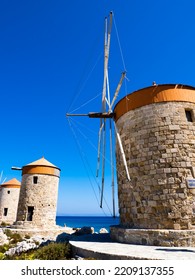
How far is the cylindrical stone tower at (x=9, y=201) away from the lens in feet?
90.3

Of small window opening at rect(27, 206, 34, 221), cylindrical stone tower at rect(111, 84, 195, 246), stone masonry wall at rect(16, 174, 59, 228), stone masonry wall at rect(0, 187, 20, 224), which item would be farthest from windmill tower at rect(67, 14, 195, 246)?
stone masonry wall at rect(0, 187, 20, 224)

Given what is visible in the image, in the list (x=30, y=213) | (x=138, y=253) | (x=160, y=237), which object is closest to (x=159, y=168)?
(x=160, y=237)

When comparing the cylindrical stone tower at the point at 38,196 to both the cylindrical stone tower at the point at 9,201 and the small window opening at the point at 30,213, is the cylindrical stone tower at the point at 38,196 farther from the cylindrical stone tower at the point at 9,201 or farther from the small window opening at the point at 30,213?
the cylindrical stone tower at the point at 9,201

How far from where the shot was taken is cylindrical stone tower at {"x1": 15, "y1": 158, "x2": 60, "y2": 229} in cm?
1930

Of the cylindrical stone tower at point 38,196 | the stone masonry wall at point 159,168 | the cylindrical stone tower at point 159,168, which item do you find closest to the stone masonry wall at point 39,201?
the cylindrical stone tower at point 38,196

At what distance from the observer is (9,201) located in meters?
28.1

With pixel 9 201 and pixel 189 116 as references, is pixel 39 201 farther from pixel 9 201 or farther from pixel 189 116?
pixel 189 116

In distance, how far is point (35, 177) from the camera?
20422 mm

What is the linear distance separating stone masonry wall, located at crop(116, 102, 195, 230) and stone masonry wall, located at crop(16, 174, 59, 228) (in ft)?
40.9

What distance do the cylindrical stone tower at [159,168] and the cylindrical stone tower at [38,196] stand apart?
12330 mm

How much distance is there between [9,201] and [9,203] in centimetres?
27

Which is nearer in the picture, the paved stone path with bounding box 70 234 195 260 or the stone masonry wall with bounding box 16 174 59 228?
the paved stone path with bounding box 70 234 195 260

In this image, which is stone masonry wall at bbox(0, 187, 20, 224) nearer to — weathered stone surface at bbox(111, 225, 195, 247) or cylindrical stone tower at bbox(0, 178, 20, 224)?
cylindrical stone tower at bbox(0, 178, 20, 224)
